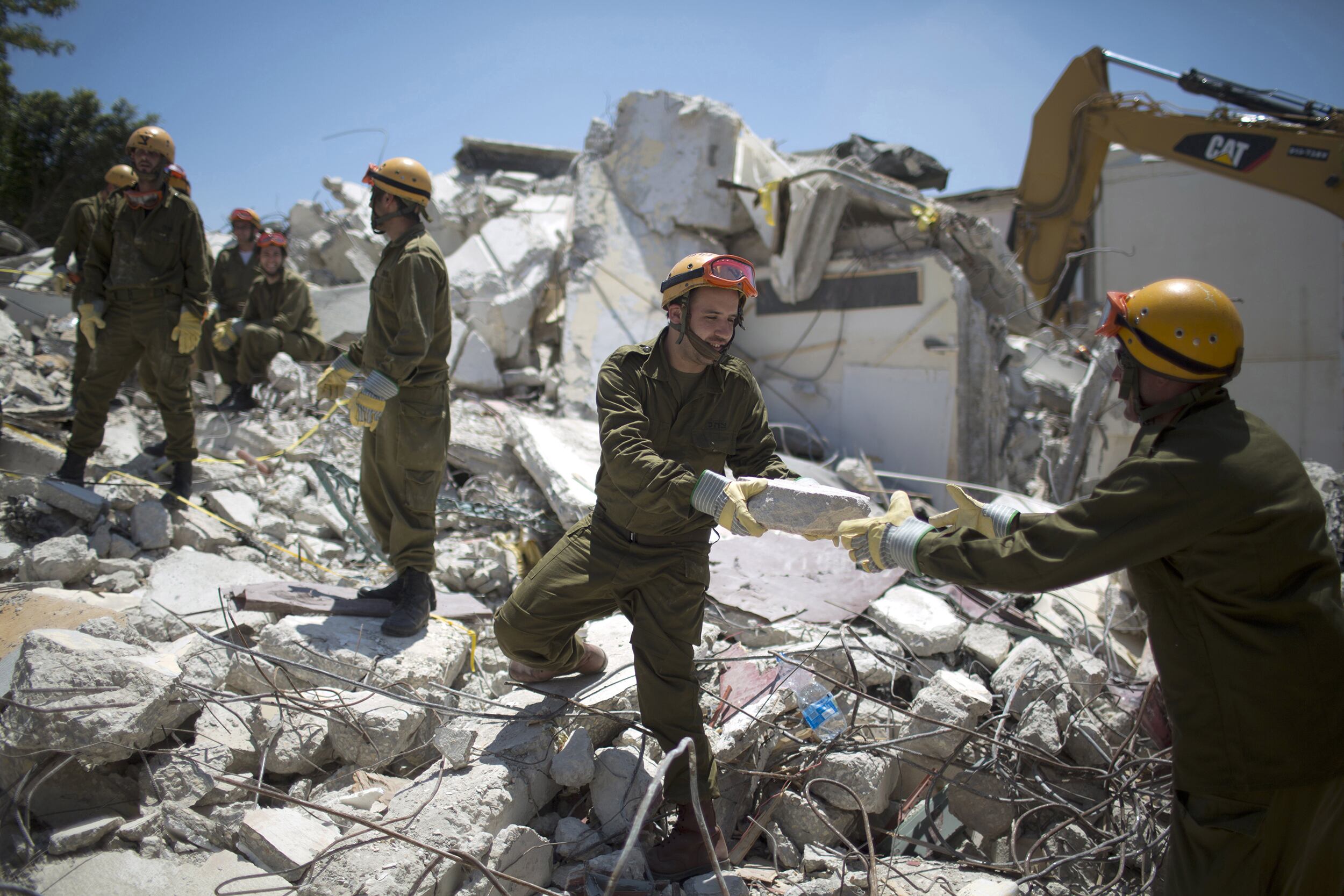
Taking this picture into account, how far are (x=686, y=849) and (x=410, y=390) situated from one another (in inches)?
86.0

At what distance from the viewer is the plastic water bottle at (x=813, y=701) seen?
9.25 feet

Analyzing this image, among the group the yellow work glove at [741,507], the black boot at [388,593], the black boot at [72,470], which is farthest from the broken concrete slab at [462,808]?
the black boot at [72,470]

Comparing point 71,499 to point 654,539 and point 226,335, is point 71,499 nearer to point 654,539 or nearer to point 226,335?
point 226,335

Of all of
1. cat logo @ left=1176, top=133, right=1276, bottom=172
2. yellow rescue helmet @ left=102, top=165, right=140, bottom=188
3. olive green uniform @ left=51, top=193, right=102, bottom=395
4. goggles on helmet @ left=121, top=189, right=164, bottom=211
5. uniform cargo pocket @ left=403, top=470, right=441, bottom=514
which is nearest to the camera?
uniform cargo pocket @ left=403, top=470, right=441, bottom=514

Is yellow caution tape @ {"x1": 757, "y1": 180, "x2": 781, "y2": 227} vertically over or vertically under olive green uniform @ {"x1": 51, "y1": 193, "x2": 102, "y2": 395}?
over

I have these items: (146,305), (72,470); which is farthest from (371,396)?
(72,470)

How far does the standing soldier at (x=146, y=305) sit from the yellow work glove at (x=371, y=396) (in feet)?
6.97

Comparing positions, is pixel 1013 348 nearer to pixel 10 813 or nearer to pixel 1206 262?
pixel 1206 262

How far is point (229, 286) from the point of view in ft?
22.3

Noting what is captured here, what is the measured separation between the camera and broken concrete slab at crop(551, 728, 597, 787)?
2.45m

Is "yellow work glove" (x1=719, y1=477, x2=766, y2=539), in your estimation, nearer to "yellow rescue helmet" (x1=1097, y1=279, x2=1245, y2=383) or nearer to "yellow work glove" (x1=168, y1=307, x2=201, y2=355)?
"yellow rescue helmet" (x1=1097, y1=279, x2=1245, y2=383)

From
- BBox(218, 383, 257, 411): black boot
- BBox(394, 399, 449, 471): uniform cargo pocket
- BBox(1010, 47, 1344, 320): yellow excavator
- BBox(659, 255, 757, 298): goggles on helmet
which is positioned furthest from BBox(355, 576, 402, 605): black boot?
BBox(1010, 47, 1344, 320): yellow excavator

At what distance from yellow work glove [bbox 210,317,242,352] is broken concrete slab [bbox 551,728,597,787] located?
5.58 metres

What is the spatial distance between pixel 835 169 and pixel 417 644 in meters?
5.57
